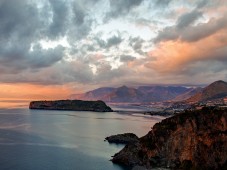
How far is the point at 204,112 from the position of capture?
442 feet

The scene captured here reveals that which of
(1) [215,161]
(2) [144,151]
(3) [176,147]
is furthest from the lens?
(2) [144,151]

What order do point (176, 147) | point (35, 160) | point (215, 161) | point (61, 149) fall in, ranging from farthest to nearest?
point (61, 149) → point (35, 160) → point (176, 147) → point (215, 161)

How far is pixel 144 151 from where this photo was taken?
14200 centimetres

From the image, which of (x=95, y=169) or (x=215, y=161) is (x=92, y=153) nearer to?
(x=95, y=169)

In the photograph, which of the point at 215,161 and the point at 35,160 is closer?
the point at 215,161

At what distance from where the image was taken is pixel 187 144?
130 m

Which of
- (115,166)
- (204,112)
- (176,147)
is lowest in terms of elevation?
(115,166)

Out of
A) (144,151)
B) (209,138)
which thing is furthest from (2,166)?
(209,138)

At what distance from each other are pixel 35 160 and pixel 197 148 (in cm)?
7340

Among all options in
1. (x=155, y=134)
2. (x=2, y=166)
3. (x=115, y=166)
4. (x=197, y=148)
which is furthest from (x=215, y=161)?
(x=2, y=166)

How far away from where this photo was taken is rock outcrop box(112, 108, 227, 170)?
405ft

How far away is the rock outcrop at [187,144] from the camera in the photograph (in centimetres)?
12331

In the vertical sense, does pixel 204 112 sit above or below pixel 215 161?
above

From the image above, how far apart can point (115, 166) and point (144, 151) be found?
14.2 m
